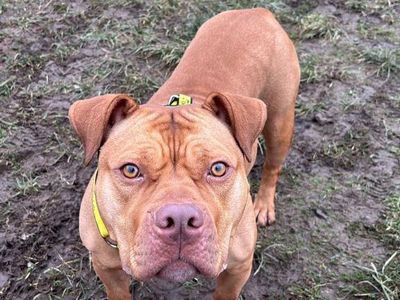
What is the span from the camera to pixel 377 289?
4148 mm

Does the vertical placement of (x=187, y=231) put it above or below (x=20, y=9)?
above

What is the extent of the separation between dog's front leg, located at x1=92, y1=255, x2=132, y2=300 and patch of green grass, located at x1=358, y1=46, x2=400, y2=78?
3.17 meters

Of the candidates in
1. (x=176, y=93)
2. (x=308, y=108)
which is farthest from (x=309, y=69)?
(x=176, y=93)

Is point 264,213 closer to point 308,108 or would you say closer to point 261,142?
point 261,142

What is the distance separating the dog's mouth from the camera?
2.78 m

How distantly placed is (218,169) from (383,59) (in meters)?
3.28

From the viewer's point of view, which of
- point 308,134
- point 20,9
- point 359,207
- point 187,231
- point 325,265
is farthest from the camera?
point 20,9

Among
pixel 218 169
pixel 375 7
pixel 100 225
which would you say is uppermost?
pixel 218 169

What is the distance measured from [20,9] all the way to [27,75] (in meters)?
1.03

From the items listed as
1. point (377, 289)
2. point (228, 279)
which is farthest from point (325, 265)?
point (228, 279)

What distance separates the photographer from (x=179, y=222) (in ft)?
8.73

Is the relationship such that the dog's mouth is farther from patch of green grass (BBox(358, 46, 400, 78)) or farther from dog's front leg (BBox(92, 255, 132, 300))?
patch of green grass (BBox(358, 46, 400, 78))

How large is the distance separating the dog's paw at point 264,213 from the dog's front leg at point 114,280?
1.24 metres

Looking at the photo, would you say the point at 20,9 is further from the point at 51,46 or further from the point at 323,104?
the point at 323,104
